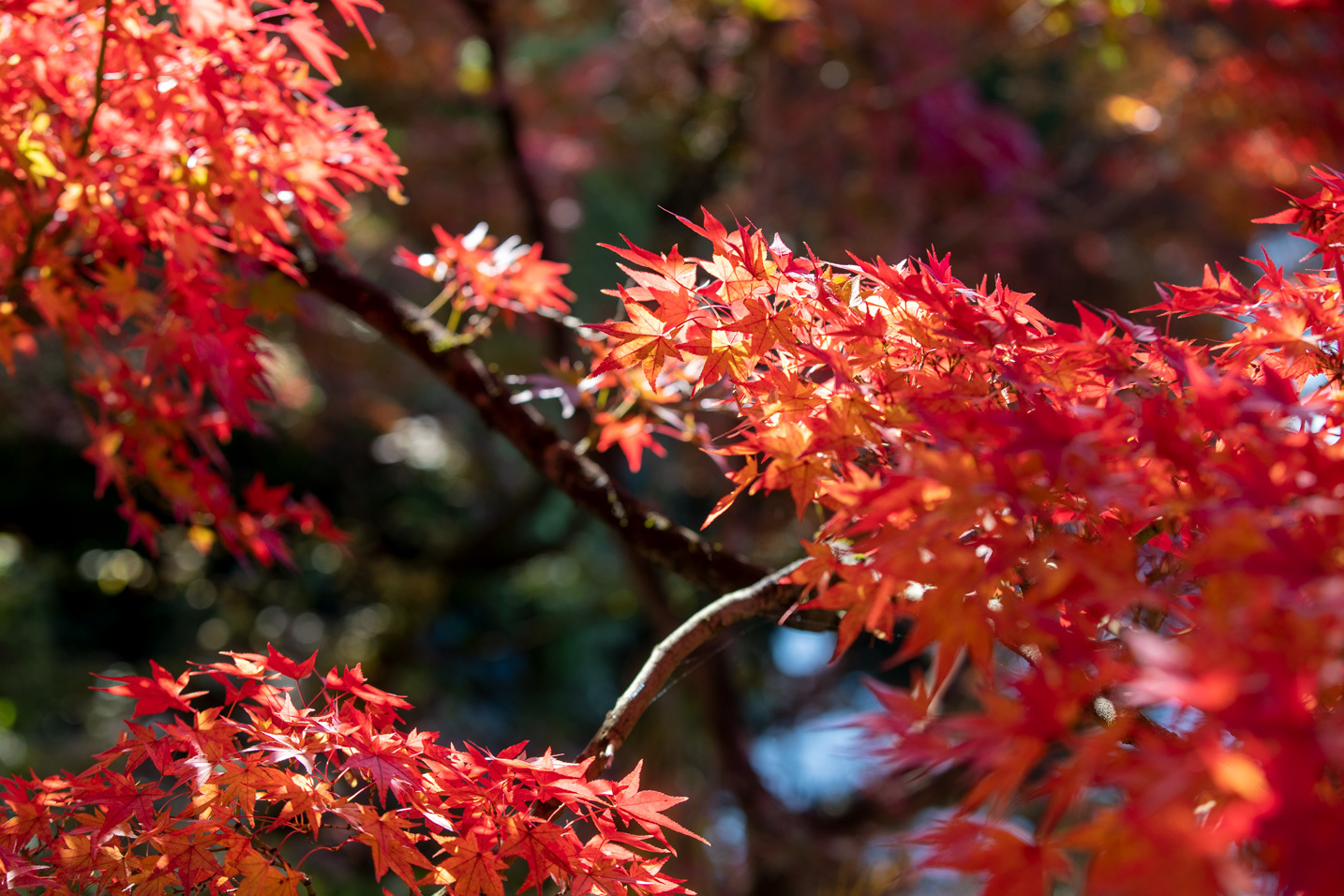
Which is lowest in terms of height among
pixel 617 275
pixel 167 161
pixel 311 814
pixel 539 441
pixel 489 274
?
pixel 617 275

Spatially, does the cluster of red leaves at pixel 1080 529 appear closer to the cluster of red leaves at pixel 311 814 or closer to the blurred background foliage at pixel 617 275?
the cluster of red leaves at pixel 311 814

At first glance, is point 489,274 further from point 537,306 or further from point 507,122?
point 507,122

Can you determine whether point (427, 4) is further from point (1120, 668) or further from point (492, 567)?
point (1120, 668)

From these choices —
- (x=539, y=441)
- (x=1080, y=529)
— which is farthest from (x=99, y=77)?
(x=1080, y=529)

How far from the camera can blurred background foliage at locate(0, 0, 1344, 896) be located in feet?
10.5

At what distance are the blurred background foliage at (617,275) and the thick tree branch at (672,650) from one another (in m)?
1.90

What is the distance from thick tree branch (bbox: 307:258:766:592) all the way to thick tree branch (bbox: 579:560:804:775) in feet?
0.53

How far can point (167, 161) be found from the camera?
1.03 m

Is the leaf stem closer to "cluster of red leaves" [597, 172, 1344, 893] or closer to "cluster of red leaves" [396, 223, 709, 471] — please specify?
"cluster of red leaves" [396, 223, 709, 471]

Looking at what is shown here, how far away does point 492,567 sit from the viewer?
4516mm

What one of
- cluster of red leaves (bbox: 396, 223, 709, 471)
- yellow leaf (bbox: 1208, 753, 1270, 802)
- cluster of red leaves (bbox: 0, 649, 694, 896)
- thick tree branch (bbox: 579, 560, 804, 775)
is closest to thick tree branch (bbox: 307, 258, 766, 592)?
cluster of red leaves (bbox: 396, 223, 709, 471)

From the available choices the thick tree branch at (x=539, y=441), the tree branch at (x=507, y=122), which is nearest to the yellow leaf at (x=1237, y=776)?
the thick tree branch at (x=539, y=441)

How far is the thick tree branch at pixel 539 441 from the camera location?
3.56 feet

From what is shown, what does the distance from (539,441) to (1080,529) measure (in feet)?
2.27
